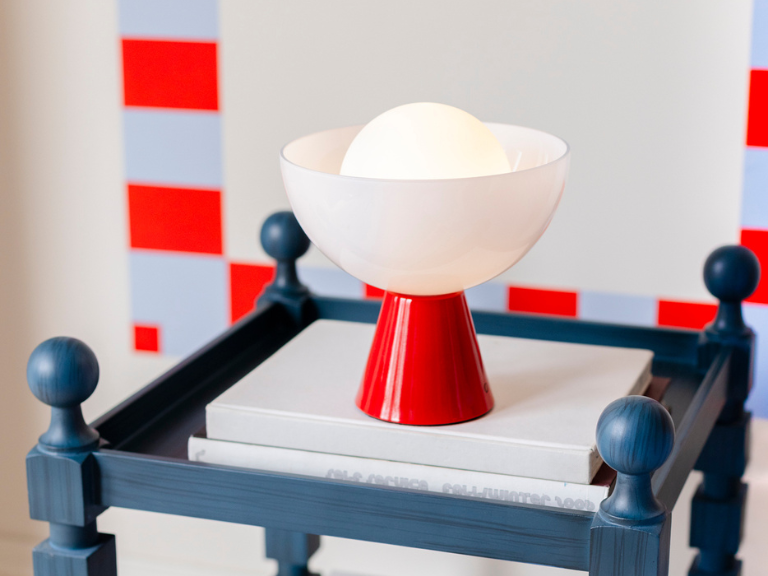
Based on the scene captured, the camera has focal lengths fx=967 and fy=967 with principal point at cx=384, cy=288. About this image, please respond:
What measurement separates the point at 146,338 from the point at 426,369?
0.68 meters

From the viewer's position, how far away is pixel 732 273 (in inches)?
34.2

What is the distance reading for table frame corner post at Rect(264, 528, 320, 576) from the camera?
1.15 meters

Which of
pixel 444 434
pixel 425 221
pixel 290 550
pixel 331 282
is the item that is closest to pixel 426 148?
pixel 425 221

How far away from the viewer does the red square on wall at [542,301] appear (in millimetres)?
1098

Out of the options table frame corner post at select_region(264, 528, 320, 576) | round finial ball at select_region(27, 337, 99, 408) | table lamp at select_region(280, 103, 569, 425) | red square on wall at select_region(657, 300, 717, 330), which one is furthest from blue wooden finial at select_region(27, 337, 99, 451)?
red square on wall at select_region(657, 300, 717, 330)

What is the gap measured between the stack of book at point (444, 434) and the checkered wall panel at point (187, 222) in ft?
0.98

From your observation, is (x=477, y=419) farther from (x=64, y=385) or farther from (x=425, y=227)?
(x=64, y=385)

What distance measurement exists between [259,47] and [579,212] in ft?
1.38

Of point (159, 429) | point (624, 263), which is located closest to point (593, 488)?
point (159, 429)

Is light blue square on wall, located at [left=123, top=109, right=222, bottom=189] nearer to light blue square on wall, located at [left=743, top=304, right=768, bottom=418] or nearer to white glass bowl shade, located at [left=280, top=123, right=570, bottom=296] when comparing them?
white glass bowl shade, located at [left=280, top=123, right=570, bottom=296]

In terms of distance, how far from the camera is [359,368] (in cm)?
79

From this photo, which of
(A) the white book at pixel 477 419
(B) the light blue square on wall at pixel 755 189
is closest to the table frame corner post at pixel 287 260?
(A) the white book at pixel 477 419

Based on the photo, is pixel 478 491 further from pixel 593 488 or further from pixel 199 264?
pixel 199 264

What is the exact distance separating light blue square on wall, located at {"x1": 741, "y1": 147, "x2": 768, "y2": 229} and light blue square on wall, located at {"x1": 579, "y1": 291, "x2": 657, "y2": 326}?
0.13 meters
